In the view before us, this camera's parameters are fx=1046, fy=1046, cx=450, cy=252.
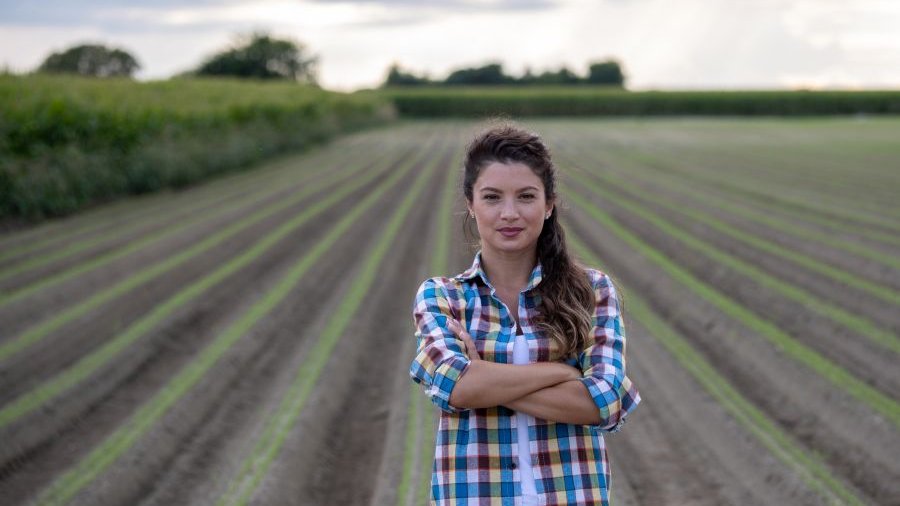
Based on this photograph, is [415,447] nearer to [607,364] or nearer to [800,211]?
[607,364]

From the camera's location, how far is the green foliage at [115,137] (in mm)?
17672

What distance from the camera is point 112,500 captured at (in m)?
6.39

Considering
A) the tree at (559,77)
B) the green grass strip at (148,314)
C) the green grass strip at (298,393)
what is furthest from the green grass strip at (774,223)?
the tree at (559,77)

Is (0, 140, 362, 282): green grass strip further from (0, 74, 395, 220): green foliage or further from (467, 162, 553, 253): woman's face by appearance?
(467, 162, 553, 253): woman's face

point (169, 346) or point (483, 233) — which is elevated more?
point (483, 233)

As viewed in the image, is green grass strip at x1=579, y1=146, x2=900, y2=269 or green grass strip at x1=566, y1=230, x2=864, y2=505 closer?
green grass strip at x1=566, y1=230, x2=864, y2=505

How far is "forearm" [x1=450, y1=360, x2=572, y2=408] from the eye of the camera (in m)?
2.69

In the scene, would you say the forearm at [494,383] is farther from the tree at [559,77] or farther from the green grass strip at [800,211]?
the tree at [559,77]

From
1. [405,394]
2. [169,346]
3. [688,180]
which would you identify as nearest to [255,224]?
[169,346]

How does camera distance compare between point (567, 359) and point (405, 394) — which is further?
point (405, 394)

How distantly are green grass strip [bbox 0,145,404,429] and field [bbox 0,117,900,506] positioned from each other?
0.12 ft

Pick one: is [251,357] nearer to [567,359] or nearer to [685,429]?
[685,429]

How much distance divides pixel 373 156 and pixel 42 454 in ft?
84.3

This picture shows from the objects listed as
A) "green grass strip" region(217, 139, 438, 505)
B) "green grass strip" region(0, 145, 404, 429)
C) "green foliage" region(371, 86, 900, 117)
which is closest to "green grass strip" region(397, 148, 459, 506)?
"green grass strip" region(217, 139, 438, 505)
